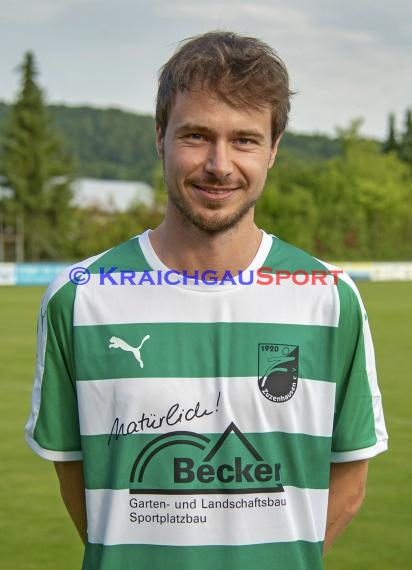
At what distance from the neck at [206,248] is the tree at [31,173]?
7461cm

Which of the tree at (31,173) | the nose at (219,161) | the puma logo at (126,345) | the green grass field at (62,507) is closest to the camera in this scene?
the nose at (219,161)

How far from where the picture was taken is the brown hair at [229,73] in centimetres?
295

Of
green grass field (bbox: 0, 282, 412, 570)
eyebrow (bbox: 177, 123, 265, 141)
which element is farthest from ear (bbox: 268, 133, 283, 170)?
green grass field (bbox: 0, 282, 412, 570)

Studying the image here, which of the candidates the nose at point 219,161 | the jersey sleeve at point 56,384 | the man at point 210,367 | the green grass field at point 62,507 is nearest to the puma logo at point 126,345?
the man at point 210,367

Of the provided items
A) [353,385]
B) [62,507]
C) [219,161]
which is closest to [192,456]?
[353,385]

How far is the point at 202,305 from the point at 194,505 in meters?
0.53

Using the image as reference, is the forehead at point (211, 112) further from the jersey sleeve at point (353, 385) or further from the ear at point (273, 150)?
the jersey sleeve at point (353, 385)

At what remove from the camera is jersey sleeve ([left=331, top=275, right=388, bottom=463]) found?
310 cm

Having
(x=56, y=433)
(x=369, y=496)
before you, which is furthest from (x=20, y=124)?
(x=56, y=433)

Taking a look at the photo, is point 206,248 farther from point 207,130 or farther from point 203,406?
point 203,406

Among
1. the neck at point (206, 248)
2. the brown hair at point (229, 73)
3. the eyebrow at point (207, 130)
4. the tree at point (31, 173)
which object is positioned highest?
the brown hair at point (229, 73)

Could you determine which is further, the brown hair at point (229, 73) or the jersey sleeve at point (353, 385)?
the jersey sleeve at point (353, 385)

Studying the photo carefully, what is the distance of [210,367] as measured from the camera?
3006mm

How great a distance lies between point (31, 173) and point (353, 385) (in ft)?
252
